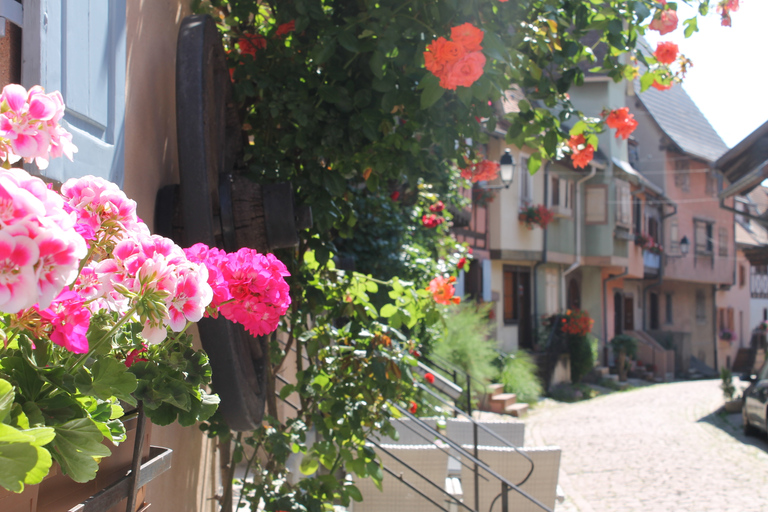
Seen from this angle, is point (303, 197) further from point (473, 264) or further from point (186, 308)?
point (473, 264)

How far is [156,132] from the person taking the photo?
2176 millimetres

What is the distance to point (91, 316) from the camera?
85 cm

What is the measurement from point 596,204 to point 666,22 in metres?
17.0

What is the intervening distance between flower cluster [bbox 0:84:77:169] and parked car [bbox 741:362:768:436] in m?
11.1

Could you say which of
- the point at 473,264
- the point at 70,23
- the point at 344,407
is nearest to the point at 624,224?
the point at 473,264

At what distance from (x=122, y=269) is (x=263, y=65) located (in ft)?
6.29

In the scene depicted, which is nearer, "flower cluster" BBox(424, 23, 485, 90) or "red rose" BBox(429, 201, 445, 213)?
"flower cluster" BBox(424, 23, 485, 90)

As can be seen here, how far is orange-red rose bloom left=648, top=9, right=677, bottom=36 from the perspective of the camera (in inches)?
108

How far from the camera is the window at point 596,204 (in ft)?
62.3

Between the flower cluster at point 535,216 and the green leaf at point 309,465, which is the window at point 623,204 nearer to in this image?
the flower cluster at point 535,216

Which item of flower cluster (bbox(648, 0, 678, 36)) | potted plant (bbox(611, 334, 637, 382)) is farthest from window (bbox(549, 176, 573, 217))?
flower cluster (bbox(648, 0, 678, 36))

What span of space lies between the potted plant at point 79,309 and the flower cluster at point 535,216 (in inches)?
604

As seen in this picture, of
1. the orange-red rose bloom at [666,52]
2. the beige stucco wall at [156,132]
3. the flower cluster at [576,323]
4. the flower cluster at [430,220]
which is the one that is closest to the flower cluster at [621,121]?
the orange-red rose bloom at [666,52]

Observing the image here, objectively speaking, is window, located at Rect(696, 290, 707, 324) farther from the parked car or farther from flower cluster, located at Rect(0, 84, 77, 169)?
flower cluster, located at Rect(0, 84, 77, 169)
